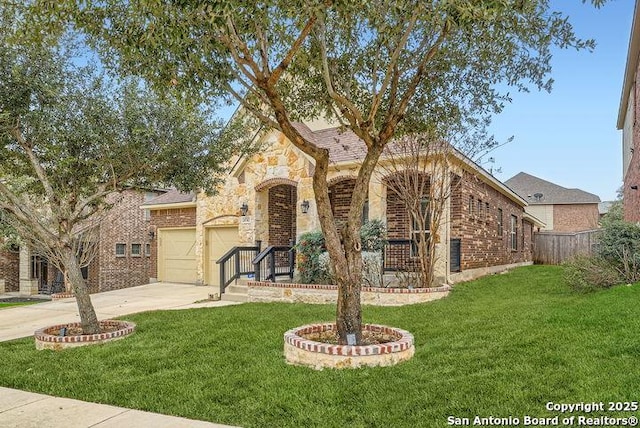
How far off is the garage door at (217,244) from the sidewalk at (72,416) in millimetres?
10944

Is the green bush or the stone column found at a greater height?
the green bush

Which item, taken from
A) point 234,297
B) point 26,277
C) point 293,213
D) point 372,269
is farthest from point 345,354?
point 26,277

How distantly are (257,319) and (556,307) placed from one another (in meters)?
4.95

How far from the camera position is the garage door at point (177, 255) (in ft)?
57.7

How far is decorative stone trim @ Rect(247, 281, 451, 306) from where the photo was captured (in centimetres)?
995

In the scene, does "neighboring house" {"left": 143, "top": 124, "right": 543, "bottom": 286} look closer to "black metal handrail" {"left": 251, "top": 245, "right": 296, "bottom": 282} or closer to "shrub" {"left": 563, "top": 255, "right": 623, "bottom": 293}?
"black metal handrail" {"left": 251, "top": 245, "right": 296, "bottom": 282}

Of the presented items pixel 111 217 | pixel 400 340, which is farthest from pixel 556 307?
pixel 111 217

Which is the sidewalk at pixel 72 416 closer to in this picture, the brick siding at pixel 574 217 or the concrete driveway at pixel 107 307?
the concrete driveway at pixel 107 307

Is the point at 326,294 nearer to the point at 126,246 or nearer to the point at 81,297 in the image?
the point at 81,297

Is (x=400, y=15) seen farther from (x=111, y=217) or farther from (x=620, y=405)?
(x=111, y=217)

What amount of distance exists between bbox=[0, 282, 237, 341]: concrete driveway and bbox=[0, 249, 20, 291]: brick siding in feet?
39.6

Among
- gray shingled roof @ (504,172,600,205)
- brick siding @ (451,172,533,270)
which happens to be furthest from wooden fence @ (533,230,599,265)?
gray shingled roof @ (504,172,600,205)

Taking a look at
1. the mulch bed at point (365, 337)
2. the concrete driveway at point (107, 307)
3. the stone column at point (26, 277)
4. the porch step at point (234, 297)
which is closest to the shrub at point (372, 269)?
the porch step at point (234, 297)

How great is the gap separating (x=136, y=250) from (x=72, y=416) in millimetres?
19631
